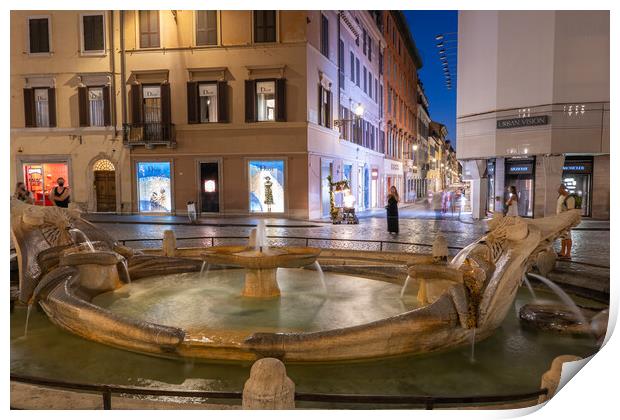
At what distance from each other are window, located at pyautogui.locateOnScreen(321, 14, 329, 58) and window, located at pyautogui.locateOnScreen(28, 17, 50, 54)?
1327cm

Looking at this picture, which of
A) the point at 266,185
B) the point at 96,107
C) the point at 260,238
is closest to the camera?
the point at 260,238

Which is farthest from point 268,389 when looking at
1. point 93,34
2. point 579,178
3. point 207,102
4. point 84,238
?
point 93,34

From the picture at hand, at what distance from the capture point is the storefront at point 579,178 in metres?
20.6

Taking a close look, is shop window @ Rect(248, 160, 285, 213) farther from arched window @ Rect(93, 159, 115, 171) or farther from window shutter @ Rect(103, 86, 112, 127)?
window shutter @ Rect(103, 86, 112, 127)

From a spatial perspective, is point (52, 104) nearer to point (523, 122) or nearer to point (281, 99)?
point (281, 99)

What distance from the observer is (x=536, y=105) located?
19.3 metres

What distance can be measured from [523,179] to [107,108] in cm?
1928

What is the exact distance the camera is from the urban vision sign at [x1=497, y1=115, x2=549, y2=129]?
19.3 meters

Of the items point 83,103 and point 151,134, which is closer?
point 151,134

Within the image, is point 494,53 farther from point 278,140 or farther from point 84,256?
point 84,256

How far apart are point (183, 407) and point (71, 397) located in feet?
2.64

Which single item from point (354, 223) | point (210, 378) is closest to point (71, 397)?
point (210, 378)

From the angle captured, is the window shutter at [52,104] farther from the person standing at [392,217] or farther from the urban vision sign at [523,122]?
the urban vision sign at [523,122]

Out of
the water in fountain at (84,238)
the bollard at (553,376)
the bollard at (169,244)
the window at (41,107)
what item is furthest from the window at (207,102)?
the bollard at (553,376)
